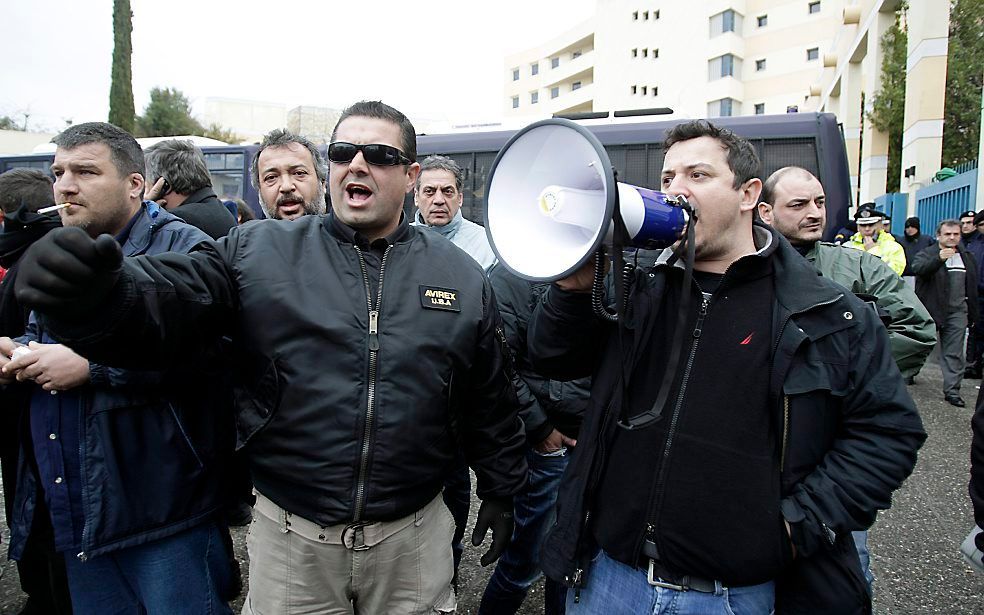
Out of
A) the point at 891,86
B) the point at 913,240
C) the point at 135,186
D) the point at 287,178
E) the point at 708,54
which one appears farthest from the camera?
the point at 708,54

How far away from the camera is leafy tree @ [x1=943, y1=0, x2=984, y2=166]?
17672 millimetres

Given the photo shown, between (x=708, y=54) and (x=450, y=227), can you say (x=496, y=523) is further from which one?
(x=708, y=54)

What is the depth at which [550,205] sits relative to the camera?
64.8 inches

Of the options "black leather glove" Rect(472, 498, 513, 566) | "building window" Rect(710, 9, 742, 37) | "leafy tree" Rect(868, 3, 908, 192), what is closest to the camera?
"black leather glove" Rect(472, 498, 513, 566)

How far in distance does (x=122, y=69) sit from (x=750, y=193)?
26.6m

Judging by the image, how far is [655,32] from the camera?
131 feet

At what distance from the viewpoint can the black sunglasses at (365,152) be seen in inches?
74.2

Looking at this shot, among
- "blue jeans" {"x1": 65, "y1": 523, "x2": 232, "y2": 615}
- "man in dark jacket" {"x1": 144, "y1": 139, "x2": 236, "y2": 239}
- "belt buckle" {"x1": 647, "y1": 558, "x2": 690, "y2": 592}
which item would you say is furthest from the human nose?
"man in dark jacket" {"x1": 144, "y1": 139, "x2": 236, "y2": 239}

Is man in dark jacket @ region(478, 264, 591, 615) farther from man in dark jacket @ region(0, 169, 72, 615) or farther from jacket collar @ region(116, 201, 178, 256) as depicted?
man in dark jacket @ region(0, 169, 72, 615)

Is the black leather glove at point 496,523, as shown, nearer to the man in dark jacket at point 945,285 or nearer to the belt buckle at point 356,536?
the belt buckle at point 356,536

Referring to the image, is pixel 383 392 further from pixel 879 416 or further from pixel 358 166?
pixel 879 416

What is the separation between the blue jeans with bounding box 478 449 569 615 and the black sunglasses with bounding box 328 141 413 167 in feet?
4.61

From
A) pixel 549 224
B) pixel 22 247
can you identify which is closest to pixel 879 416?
pixel 549 224

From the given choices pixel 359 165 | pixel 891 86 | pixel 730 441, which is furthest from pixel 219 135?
pixel 730 441
